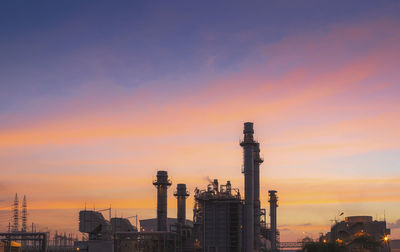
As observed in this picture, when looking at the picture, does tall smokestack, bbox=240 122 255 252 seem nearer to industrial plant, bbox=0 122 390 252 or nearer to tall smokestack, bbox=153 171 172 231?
industrial plant, bbox=0 122 390 252

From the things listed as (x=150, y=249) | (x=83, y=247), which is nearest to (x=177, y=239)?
(x=150, y=249)

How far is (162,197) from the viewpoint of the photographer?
118 metres

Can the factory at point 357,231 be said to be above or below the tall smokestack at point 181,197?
below

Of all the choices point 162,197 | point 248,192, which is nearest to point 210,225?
point 248,192

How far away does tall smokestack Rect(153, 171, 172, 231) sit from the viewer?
116 m

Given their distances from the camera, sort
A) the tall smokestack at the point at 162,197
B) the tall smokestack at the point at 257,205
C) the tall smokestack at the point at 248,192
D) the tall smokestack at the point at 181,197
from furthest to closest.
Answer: the tall smokestack at the point at 181,197 < the tall smokestack at the point at 162,197 < the tall smokestack at the point at 257,205 < the tall smokestack at the point at 248,192

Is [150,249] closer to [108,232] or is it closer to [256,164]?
[108,232]

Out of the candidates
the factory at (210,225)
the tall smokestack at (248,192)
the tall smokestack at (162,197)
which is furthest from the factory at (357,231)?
the tall smokestack at (248,192)

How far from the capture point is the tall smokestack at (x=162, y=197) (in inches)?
4582

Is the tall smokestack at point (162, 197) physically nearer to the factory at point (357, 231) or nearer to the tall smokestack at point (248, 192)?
the tall smokestack at point (248, 192)

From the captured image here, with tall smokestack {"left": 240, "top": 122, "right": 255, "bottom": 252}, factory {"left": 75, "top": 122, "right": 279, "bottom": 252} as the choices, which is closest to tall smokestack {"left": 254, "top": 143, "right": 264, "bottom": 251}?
factory {"left": 75, "top": 122, "right": 279, "bottom": 252}

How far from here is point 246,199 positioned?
89.9 metres

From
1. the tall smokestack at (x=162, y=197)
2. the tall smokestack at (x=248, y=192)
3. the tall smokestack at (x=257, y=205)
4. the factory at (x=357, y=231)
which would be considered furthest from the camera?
the factory at (x=357, y=231)

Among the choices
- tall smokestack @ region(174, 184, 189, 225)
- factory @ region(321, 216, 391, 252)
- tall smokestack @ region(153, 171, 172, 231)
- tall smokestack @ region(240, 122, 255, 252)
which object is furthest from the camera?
factory @ region(321, 216, 391, 252)
